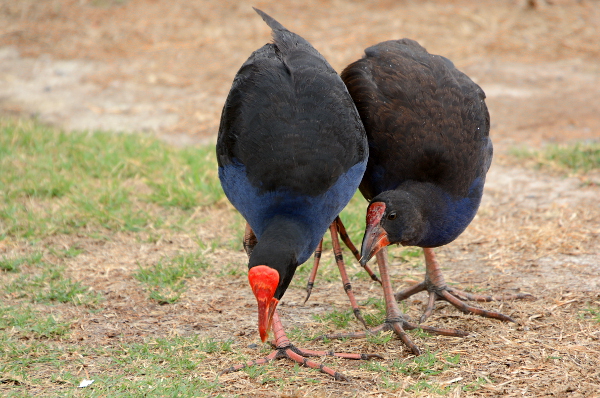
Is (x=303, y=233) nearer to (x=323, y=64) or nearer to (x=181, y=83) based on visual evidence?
(x=323, y=64)

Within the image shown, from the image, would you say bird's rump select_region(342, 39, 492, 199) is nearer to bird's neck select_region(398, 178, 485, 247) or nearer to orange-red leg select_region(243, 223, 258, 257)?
bird's neck select_region(398, 178, 485, 247)

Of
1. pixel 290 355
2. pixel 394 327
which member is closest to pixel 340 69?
pixel 394 327

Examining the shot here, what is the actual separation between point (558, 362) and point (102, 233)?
3.67 metres

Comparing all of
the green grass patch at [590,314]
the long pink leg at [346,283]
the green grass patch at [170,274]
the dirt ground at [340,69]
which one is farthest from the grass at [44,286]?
the green grass patch at [590,314]

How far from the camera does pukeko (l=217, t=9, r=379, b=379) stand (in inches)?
143

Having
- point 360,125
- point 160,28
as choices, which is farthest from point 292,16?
point 360,125

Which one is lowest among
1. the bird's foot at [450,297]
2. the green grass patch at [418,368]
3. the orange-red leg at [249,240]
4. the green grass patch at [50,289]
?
the green grass patch at [50,289]

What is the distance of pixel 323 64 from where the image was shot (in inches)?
174

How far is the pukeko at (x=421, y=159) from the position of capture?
3924 millimetres

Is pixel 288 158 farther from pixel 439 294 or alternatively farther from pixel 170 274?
pixel 170 274

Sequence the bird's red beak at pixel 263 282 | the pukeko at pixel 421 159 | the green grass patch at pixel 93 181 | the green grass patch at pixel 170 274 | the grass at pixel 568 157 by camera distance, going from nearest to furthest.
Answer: the bird's red beak at pixel 263 282
the pukeko at pixel 421 159
the green grass patch at pixel 170 274
the green grass patch at pixel 93 181
the grass at pixel 568 157

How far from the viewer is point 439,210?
407 centimetres

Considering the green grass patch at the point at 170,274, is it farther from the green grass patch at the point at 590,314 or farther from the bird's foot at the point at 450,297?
the green grass patch at the point at 590,314

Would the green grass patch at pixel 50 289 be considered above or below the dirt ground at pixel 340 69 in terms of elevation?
below
